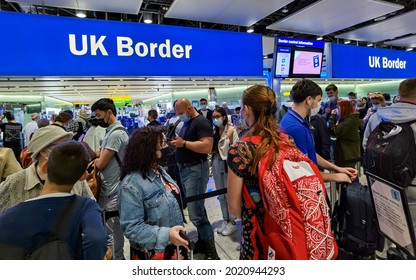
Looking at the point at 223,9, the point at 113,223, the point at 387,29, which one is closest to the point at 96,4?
the point at 223,9

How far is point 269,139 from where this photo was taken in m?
1.23

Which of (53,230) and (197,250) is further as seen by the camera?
(197,250)

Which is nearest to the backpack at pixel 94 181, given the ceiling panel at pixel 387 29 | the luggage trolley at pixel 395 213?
the luggage trolley at pixel 395 213

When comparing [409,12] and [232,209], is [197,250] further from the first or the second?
[409,12]

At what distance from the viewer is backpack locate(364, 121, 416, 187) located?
159cm

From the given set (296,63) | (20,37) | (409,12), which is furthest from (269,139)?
(409,12)

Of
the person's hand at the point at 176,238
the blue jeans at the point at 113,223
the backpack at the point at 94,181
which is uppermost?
the backpack at the point at 94,181

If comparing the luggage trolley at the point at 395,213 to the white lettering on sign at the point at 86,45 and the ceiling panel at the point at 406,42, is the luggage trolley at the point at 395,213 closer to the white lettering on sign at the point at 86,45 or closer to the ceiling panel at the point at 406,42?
the white lettering on sign at the point at 86,45

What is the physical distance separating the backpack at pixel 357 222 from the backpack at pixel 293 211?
0.82 meters

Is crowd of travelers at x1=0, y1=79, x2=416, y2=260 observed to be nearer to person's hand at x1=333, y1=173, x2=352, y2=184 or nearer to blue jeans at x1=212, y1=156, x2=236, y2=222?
person's hand at x1=333, y1=173, x2=352, y2=184

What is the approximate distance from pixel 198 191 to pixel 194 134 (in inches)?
24.6

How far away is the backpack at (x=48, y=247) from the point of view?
31.9 inches

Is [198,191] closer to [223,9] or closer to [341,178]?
[341,178]
